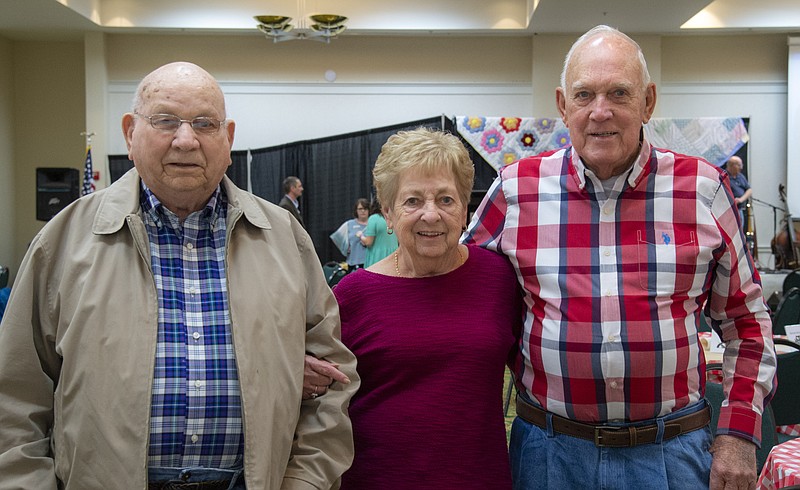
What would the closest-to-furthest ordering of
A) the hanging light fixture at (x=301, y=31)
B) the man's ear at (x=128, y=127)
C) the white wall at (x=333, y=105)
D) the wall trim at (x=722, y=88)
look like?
the man's ear at (x=128, y=127) < the hanging light fixture at (x=301, y=31) < the wall trim at (x=722, y=88) < the white wall at (x=333, y=105)

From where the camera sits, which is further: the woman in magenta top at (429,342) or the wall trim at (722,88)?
the wall trim at (722,88)

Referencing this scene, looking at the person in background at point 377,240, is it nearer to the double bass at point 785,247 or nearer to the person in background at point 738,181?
the person in background at point 738,181

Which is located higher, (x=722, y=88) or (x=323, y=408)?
(x=722, y=88)

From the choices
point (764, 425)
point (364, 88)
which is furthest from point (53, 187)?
point (764, 425)

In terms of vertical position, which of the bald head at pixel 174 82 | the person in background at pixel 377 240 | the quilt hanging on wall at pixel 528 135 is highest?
the quilt hanging on wall at pixel 528 135

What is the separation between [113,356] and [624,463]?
45.1 inches

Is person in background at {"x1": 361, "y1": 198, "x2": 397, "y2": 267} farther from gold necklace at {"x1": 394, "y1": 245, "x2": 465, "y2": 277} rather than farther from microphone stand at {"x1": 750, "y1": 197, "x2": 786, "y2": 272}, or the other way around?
microphone stand at {"x1": 750, "y1": 197, "x2": 786, "y2": 272}

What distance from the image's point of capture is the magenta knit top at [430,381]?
1856mm

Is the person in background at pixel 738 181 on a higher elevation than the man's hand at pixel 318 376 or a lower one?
higher

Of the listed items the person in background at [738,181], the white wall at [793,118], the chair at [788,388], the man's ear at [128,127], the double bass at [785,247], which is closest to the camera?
the man's ear at [128,127]

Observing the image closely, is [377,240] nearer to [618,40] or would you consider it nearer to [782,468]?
[782,468]

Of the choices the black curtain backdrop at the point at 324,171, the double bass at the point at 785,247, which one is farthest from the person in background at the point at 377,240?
the double bass at the point at 785,247

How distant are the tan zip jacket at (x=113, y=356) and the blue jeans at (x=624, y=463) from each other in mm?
507

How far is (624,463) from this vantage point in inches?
70.1
